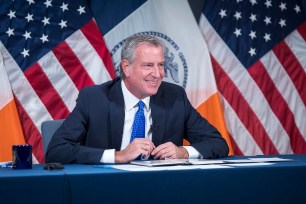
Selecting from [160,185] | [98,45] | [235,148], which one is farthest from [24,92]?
Result: [160,185]

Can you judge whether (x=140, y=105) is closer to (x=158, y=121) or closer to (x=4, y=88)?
(x=158, y=121)

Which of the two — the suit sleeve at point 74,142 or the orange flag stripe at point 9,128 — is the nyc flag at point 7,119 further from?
the suit sleeve at point 74,142

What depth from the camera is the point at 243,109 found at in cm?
501

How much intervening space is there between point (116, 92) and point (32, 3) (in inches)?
63.2

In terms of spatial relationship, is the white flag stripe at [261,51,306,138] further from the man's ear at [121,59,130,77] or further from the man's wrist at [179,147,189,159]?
the man's wrist at [179,147,189,159]

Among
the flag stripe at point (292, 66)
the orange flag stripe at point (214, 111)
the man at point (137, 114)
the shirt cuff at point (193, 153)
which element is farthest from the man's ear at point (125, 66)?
the flag stripe at point (292, 66)

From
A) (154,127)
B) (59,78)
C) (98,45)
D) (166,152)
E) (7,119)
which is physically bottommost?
(166,152)

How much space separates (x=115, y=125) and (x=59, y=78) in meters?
1.52

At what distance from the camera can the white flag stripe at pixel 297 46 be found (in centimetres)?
519

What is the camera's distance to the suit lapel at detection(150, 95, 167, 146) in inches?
122

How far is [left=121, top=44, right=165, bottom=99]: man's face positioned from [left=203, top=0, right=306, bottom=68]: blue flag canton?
194 cm

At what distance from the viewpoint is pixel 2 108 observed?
161 inches

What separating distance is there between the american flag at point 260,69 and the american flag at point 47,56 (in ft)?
3.89

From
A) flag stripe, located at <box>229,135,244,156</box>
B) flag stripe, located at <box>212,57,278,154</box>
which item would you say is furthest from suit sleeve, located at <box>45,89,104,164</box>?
flag stripe, located at <box>229,135,244,156</box>
